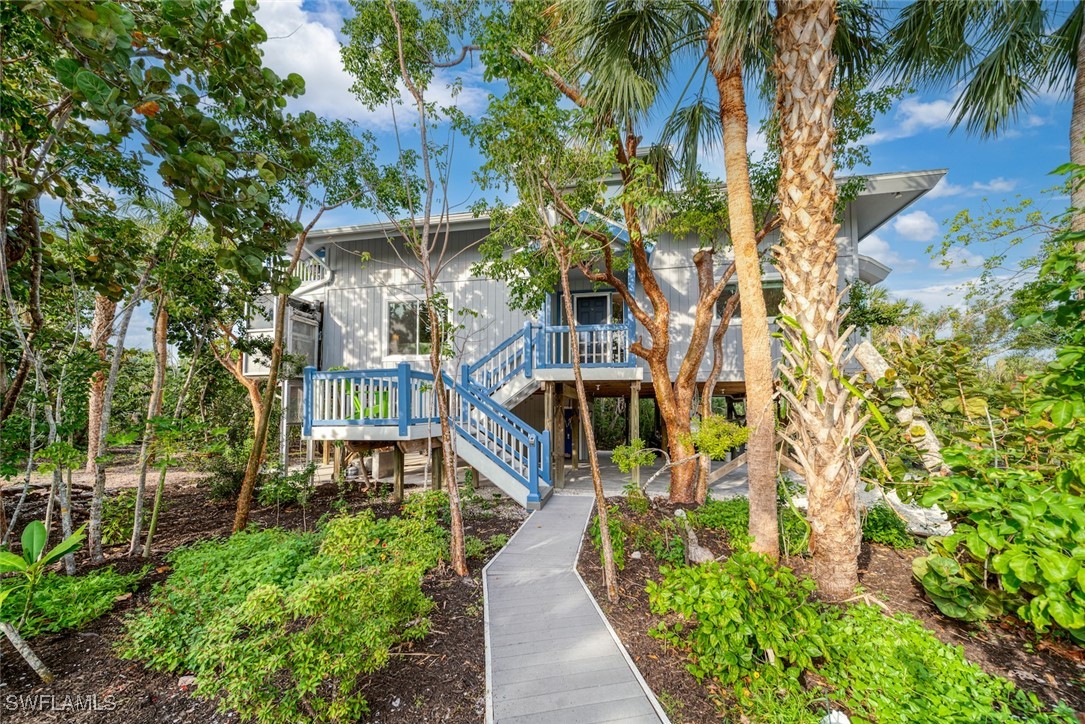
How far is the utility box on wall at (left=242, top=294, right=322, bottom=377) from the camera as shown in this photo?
10039 mm

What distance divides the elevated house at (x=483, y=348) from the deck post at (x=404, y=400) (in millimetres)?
17

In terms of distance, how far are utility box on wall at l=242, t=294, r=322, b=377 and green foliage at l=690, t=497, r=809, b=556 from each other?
9481mm

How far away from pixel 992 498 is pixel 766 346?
1.85 meters

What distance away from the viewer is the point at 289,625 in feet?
8.22

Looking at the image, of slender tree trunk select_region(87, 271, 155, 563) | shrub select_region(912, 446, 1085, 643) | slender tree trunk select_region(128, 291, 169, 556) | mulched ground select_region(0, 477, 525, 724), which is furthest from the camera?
slender tree trunk select_region(128, 291, 169, 556)

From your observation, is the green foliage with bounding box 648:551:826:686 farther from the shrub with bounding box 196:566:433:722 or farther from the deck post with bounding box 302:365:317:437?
the deck post with bounding box 302:365:317:437

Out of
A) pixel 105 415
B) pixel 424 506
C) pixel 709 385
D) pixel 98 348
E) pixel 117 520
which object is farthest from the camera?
pixel 709 385

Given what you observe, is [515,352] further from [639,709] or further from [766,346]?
[639,709]

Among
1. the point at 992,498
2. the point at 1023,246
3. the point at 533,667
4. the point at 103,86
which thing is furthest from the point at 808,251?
the point at 1023,246

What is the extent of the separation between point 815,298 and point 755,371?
0.81m

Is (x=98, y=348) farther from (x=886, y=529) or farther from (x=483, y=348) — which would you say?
(x=886, y=529)

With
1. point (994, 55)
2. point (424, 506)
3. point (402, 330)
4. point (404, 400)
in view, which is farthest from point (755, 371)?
point (402, 330)

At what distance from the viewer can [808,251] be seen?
12.1 ft

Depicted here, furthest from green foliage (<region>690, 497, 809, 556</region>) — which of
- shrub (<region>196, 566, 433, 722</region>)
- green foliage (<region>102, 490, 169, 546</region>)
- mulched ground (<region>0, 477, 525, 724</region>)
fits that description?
green foliage (<region>102, 490, 169, 546</region>)
